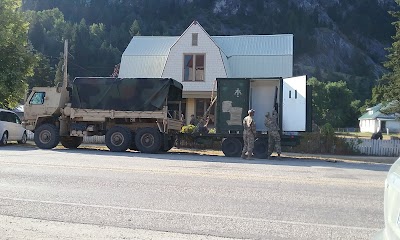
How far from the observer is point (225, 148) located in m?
19.0

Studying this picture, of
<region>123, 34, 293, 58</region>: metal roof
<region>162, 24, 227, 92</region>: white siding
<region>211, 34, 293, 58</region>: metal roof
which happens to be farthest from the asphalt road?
<region>123, 34, 293, 58</region>: metal roof

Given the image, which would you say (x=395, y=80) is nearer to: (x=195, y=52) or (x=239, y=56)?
(x=239, y=56)

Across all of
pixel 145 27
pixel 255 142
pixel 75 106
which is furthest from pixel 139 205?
pixel 145 27

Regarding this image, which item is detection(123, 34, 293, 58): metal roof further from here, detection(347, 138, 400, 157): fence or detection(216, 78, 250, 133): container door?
detection(216, 78, 250, 133): container door

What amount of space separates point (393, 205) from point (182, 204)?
509 centimetres

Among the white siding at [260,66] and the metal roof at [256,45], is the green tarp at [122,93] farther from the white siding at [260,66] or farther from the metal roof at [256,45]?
the metal roof at [256,45]

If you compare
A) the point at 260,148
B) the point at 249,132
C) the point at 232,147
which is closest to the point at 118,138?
the point at 232,147

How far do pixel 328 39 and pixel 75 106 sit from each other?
14751 centimetres

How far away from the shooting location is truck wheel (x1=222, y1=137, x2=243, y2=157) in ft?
61.6

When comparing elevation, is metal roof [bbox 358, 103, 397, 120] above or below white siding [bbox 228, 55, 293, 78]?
below

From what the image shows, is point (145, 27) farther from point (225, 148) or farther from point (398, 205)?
→ point (398, 205)

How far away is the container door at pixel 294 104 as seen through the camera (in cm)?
1805

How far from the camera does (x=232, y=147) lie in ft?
62.0

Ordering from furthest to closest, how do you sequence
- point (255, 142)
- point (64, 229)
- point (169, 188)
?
point (255, 142), point (169, 188), point (64, 229)
